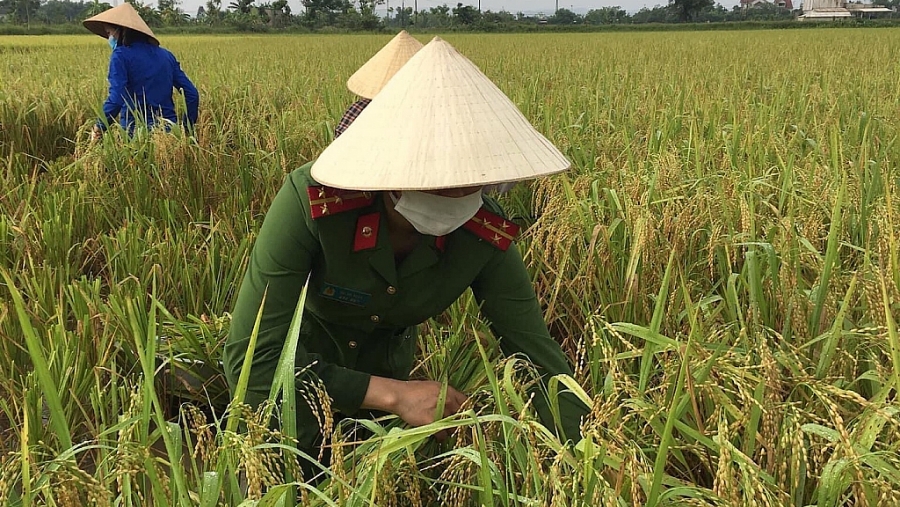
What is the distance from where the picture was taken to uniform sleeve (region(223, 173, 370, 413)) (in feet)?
3.82

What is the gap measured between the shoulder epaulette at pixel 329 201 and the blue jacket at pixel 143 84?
254cm

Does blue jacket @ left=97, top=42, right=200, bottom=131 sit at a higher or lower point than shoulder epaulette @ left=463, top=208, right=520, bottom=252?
higher

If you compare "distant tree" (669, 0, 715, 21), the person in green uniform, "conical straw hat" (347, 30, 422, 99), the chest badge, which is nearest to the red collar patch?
the person in green uniform

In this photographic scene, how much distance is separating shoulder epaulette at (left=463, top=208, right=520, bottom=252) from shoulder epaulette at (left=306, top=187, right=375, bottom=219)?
0.23m

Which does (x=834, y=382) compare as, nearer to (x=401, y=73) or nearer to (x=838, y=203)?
(x=838, y=203)

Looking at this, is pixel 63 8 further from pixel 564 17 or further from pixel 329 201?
pixel 329 201

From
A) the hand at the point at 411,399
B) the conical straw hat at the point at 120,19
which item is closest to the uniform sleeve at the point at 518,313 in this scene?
the hand at the point at 411,399

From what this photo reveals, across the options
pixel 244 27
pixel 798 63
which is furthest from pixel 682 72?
pixel 244 27

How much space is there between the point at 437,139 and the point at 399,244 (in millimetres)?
383

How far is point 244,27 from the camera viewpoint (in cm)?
3253

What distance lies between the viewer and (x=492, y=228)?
1257 mm

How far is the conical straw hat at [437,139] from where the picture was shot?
0.98 m

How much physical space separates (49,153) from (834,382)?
13.8 feet

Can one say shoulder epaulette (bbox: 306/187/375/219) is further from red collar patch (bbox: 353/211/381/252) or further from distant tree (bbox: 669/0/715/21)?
distant tree (bbox: 669/0/715/21)
